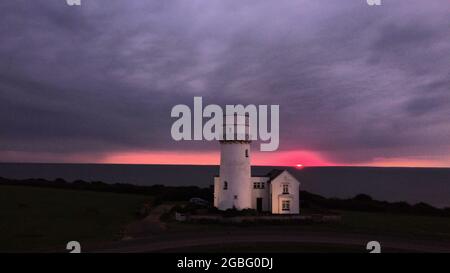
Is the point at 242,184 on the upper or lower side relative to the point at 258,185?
upper

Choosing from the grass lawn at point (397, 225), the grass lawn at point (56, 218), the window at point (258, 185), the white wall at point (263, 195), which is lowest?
the grass lawn at point (397, 225)

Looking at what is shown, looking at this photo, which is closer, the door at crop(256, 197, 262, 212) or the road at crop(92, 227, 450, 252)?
the road at crop(92, 227, 450, 252)

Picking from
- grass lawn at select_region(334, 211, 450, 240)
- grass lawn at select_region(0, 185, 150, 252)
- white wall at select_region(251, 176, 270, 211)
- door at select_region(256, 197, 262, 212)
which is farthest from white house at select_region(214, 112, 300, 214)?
grass lawn at select_region(0, 185, 150, 252)

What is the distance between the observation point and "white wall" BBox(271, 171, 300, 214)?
31656mm

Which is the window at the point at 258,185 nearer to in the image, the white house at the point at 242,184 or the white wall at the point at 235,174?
the white house at the point at 242,184

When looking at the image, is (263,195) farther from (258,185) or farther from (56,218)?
(56,218)

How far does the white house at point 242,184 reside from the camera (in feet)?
103

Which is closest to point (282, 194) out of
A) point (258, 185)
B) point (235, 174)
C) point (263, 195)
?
point (263, 195)

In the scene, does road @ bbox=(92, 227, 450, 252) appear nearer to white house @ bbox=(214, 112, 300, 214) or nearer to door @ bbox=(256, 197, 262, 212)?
white house @ bbox=(214, 112, 300, 214)

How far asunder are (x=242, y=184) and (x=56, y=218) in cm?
1591

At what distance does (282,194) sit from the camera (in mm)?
31844

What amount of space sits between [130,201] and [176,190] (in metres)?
7.29

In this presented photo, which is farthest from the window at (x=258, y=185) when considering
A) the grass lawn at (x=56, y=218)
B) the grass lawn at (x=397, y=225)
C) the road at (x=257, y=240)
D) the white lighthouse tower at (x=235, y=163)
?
the grass lawn at (x=56, y=218)
